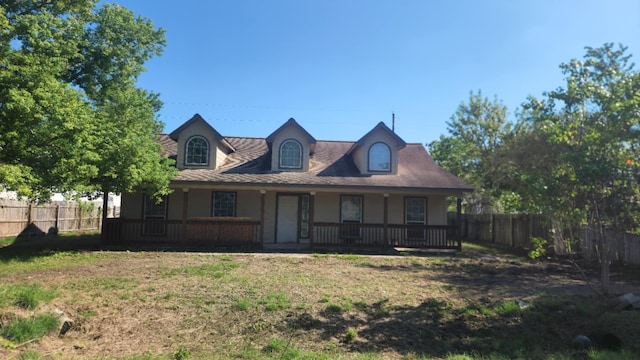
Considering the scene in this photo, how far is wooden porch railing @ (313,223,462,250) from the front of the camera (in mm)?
16312

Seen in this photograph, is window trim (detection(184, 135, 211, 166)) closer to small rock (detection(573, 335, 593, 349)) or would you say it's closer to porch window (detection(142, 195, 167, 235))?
porch window (detection(142, 195, 167, 235))

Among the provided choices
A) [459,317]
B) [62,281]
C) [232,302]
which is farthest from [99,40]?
[459,317]

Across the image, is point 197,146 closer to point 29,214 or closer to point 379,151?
Answer: point 379,151

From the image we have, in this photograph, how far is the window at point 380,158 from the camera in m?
17.5

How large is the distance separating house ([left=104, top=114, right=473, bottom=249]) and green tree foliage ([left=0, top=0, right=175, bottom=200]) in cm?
217

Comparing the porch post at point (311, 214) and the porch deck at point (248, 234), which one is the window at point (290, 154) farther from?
the porch deck at point (248, 234)

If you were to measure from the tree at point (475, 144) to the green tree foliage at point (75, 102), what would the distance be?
77.9 ft

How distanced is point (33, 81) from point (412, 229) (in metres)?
13.8

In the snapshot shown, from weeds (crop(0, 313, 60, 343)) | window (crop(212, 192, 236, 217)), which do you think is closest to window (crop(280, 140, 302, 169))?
window (crop(212, 192, 236, 217))

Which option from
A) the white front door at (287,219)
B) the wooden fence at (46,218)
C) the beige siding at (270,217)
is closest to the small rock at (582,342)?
the white front door at (287,219)

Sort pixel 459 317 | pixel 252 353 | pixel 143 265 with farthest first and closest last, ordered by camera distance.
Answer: pixel 143 265 < pixel 459 317 < pixel 252 353

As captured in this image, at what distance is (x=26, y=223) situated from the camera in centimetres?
1825

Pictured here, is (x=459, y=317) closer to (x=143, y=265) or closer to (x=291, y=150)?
(x=143, y=265)

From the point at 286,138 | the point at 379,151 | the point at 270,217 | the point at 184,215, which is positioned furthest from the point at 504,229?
the point at 184,215
